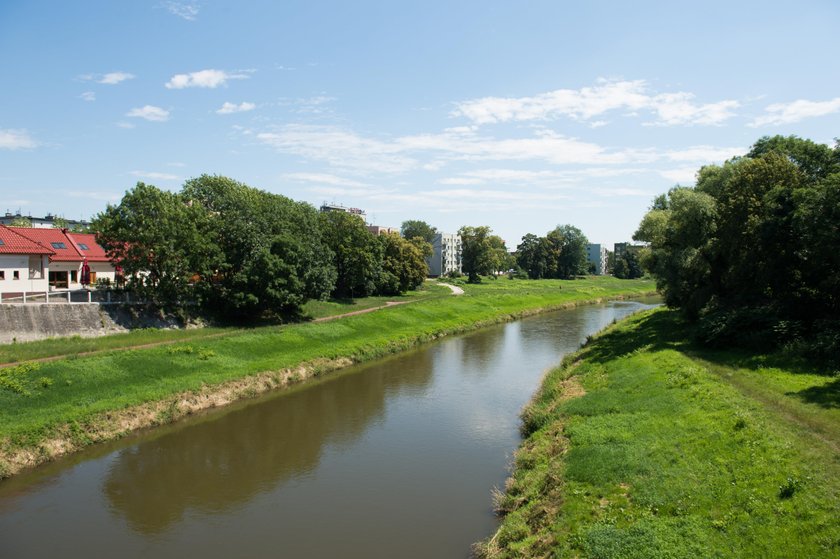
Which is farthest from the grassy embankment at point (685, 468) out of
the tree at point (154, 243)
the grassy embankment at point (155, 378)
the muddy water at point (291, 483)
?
the tree at point (154, 243)

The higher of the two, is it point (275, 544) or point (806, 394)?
point (806, 394)

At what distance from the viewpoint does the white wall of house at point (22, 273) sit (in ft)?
125

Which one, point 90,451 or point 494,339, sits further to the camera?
point 494,339

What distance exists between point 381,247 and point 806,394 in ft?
177

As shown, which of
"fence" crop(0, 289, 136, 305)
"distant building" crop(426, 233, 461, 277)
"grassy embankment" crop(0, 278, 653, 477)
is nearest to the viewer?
"grassy embankment" crop(0, 278, 653, 477)

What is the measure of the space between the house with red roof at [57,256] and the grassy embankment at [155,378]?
1338 centimetres

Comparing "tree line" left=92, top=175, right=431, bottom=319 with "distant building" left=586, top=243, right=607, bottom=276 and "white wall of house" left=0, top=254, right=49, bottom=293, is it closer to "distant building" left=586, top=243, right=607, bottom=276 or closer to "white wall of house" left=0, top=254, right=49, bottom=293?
"white wall of house" left=0, top=254, right=49, bottom=293

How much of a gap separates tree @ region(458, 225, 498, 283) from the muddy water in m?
81.2

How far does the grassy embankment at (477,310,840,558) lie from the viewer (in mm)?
11250

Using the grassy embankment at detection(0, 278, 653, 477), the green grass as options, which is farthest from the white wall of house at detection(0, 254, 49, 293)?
the grassy embankment at detection(0, 278, 653, 477)

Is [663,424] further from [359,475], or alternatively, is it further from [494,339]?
[494,339]

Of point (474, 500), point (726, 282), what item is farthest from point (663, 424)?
point (726, 282)

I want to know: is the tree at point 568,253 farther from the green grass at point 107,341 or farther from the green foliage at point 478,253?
the green grass at point 107,341

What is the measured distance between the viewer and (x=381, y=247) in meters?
68.5
